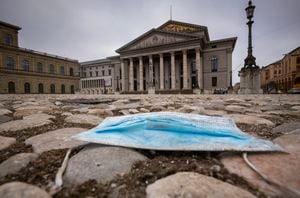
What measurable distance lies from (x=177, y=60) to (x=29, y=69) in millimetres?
29178

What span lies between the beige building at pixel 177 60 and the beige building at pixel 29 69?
13.7 meters

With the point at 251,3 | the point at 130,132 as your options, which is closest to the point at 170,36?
the point at 251,3

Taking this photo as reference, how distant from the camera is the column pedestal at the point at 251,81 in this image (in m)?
11.3

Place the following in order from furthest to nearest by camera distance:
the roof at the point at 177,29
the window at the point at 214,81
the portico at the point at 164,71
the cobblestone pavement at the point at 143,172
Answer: the roof at the point at 177,29 < the portico at the point at 164,71 < the window at the point at 214,81 < the cobblestone pavement at the point at 143,172

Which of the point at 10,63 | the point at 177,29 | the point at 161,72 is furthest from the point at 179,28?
the point at 10,63

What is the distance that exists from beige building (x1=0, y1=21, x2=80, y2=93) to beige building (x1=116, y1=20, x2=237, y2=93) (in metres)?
13.7

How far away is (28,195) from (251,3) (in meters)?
13.9

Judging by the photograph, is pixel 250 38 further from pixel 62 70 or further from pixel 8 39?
pixel 62 70

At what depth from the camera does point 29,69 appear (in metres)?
32.0

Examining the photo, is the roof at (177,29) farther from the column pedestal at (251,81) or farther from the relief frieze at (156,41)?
the column pedestal at (251,81)

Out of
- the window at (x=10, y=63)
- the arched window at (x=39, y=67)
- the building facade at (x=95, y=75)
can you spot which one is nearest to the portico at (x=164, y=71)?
the building facade at (x=95, y=75)

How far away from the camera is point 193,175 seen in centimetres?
76

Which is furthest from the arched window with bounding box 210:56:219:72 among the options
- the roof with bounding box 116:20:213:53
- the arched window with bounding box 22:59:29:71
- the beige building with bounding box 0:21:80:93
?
the arched window with bounding box 22:59:29:71

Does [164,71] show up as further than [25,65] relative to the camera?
Yes
